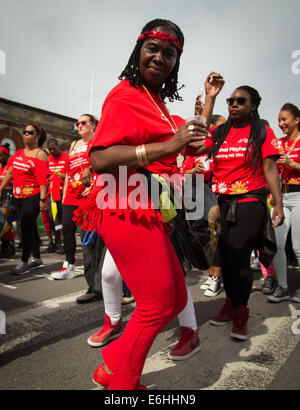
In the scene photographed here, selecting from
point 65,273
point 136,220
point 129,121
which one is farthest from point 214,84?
point 65,273

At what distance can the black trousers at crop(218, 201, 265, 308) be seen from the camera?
270 cm

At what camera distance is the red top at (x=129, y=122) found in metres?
1.40

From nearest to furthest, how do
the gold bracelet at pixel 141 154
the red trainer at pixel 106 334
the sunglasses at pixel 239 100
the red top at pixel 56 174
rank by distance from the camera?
1. the gold bracelet at pixel 141 154
2. the red trainer at pixel 106 334
3. the sunglasses at pixel 239 100
4. the red top at pixel 56 174

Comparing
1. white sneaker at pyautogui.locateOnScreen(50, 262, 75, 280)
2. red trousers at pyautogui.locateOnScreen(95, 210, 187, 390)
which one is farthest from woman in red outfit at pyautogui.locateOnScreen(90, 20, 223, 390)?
white sneaker at pyautogui.locateOnScreen(50, 262, 75, 280)

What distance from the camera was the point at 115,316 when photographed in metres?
2.59

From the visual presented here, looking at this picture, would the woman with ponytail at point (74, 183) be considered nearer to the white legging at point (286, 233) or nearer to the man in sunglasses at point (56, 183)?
the man in sunglasses at point (56, 183)

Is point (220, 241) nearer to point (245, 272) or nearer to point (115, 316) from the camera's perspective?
point (245, 272)

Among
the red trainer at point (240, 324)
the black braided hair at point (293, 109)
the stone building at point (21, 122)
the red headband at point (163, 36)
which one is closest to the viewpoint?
the red headband at point (163, 36)

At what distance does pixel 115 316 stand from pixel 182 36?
2.15m

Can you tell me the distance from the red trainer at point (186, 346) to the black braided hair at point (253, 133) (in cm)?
154

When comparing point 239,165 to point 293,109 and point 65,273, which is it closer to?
point 293,109

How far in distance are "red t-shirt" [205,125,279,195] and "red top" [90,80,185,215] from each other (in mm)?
1383

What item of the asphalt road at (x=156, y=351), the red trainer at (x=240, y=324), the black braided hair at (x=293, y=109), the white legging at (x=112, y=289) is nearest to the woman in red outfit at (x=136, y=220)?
the asphalt road at (x=156, y=351)

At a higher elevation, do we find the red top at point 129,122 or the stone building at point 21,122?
the stone building at point 21,122
